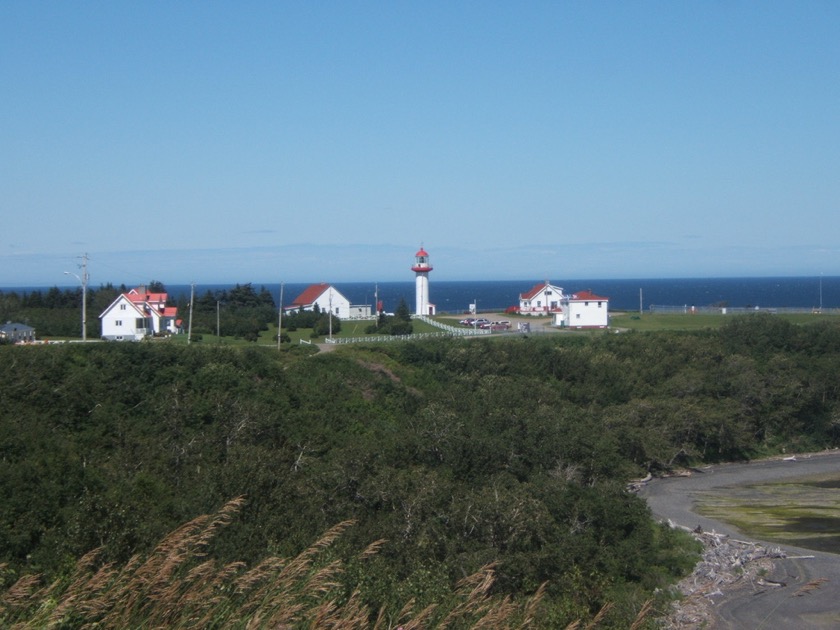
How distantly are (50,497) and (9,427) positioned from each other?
12.6 feet

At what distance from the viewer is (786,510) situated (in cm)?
2202

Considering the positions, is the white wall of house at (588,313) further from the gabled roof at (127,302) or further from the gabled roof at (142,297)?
the gabled roof at (127,302)

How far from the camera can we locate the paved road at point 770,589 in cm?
1415

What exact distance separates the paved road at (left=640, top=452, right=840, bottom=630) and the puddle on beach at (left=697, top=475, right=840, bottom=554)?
0.52m

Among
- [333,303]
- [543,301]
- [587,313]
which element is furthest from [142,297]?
[543,301]

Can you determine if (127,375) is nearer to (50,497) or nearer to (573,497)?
(50,497)

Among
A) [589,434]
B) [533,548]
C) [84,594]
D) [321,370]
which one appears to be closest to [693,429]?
[589,434]

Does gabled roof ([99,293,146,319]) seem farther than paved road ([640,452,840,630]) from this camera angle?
Yes

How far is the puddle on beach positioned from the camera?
1928cm

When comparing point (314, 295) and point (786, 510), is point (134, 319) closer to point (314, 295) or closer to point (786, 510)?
point (314, 295)

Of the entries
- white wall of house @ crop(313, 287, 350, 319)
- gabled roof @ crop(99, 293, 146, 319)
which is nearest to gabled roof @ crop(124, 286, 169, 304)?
gabled roof @ crop(99, 293, 146, 319)

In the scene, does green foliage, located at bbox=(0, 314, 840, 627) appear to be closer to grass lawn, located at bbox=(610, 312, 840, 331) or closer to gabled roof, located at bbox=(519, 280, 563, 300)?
grass lawn, located at bbox=(610, 312, 840, 331)

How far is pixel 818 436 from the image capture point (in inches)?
1237

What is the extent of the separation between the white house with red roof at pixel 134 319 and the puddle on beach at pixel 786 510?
23001mm
